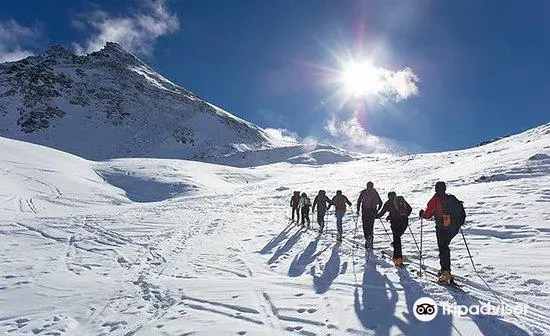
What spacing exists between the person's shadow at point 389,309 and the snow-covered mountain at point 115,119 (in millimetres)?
96450

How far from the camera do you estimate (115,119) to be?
141 m

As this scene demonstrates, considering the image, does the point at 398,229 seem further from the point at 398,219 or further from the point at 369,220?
the point at 369,220

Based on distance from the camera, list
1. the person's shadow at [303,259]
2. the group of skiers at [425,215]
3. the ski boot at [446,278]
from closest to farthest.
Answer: the ski boot at [446,278] → the group of skiers at [425,215] → the person's shadow at [303,259]

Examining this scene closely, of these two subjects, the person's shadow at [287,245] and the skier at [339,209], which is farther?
the skier at [339,209]

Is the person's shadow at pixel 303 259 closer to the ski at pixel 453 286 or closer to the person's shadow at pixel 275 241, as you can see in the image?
the person's shadow at pixel 275 241

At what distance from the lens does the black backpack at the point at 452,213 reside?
8852mm

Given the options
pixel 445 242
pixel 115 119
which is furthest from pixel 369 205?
pixel 115 119

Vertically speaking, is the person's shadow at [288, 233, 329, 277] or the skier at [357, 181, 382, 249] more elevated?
the skier at [357, 181, 382, 249]

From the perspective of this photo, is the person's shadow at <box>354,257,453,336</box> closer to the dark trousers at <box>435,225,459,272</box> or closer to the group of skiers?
the dark trousers at <box>435,225,459,272</box>

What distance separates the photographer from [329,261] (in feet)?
39.4

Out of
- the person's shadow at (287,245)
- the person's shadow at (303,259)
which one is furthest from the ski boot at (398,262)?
the person's shadow at (287,245)

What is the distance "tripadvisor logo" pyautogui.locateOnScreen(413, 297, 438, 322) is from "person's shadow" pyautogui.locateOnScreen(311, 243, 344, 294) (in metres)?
1.94

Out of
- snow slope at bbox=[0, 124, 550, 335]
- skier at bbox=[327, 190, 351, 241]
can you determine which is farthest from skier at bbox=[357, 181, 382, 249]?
skier at bbox=[327, 190, 351, 241]

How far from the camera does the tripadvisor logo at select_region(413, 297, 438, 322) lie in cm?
707
